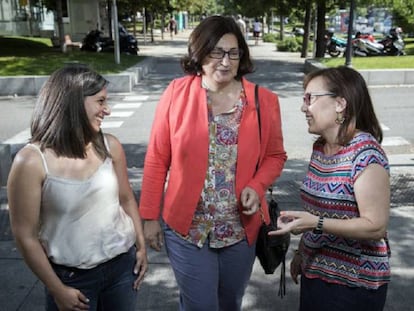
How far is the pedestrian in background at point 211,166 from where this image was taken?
2.31 metres

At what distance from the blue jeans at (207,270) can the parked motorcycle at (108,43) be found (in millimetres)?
20788

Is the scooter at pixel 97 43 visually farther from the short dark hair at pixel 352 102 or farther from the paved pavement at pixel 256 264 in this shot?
the short dark hair at pixel 352 102

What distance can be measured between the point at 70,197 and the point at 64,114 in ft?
1.06

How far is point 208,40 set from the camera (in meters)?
2.35

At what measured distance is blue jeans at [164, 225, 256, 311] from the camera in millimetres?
2346

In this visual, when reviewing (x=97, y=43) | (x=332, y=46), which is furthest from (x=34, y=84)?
(x=332, y=46)

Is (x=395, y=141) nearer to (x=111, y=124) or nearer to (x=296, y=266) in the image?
(x=111, y=124)

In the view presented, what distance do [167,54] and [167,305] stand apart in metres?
21.5

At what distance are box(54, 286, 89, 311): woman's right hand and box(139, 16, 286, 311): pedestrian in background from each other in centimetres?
52

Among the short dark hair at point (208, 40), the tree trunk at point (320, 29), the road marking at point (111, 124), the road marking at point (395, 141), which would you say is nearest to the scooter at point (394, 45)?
the tree trunk at point (320, 29)

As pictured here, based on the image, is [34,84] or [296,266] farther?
[34,84]

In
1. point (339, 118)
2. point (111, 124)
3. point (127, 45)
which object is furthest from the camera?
point (127, 45)

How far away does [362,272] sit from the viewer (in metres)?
2.00

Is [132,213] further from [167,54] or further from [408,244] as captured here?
[167,54]
